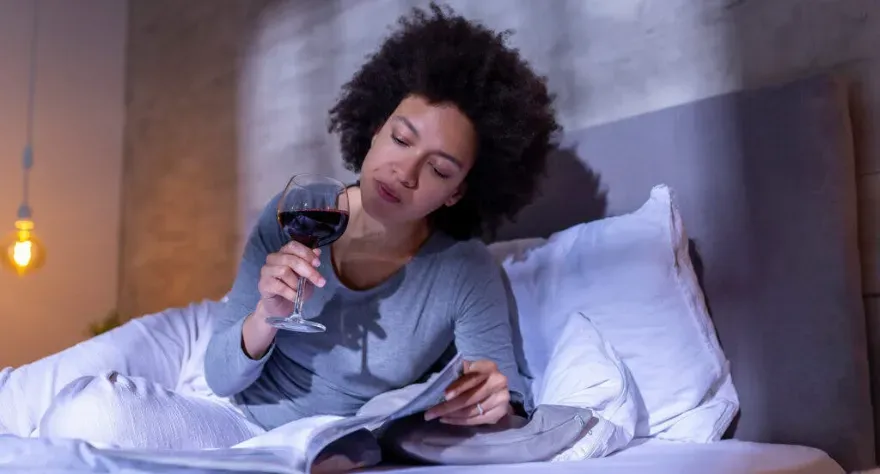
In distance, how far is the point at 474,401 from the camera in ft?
3.16

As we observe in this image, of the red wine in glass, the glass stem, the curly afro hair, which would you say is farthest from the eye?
the glass stem

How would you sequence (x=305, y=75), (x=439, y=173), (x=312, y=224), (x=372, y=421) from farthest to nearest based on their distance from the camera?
(x=305, y=75), (x=439, y=173), (x=312, y=224), (x=372, y=421)

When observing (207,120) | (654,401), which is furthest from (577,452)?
(207,120)

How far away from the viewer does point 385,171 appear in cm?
117

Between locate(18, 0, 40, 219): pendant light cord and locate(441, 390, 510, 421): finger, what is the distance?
2.26 m

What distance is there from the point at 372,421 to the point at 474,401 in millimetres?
152

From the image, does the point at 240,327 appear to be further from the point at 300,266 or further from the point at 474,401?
the point at 474,401

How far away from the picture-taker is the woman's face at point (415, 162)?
3.84ft

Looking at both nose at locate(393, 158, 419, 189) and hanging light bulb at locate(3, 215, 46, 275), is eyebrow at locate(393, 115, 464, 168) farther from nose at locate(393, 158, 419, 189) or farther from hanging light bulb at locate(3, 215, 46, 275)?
hanging light bulb at locate(3, 215, 46, 275)

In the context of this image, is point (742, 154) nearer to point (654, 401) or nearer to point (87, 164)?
point (654, 401)

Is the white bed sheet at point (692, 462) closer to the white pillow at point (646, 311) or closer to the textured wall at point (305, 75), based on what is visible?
the white pillow at point (646, 311)

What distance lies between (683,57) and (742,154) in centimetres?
31

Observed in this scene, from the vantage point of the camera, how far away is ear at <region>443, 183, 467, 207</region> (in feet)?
4.34

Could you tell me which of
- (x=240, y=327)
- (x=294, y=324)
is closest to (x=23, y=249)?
(x=240, y=327)
